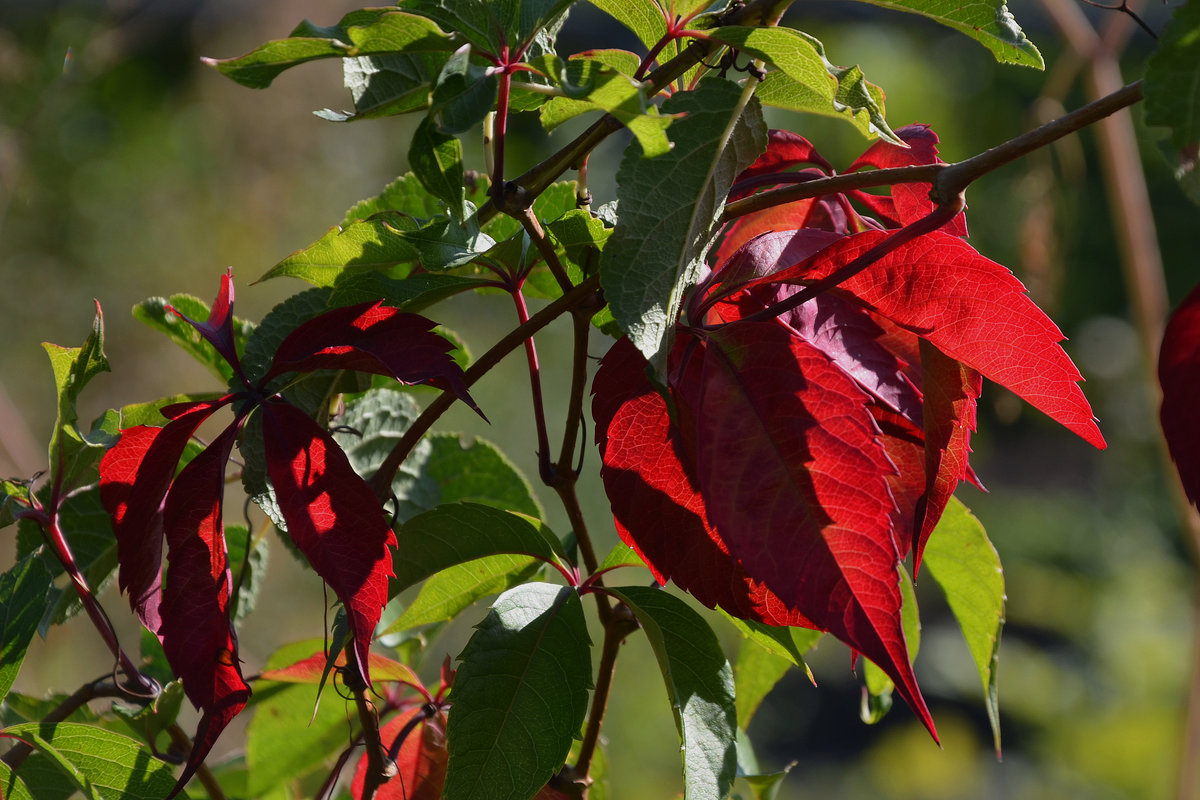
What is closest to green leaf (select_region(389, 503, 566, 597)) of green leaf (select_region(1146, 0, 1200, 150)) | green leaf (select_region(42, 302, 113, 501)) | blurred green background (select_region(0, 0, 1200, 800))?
green leaf (select_region(42, 302, 113, 501))

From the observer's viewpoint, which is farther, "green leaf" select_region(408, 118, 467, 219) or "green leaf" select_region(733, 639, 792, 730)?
"green leaf" select_region(733, 639, 792, 730)

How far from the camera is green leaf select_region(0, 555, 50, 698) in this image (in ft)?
1.05

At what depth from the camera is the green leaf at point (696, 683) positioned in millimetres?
300

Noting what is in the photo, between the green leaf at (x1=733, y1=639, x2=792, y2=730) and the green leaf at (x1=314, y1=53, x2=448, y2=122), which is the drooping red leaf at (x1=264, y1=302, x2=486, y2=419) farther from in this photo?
the green leaf at (x1=733, y1=639, x2=792, y2=730)

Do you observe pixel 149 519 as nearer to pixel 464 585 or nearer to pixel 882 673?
pixel 464 585

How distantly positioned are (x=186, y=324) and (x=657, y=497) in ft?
0.75

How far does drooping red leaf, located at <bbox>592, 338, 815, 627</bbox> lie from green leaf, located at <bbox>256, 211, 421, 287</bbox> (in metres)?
0.08

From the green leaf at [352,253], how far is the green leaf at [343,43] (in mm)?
75

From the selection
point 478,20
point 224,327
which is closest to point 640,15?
point 478,20

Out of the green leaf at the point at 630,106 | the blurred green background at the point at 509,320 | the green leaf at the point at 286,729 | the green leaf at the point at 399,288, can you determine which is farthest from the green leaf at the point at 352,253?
the blurred green background at the point at 509,320

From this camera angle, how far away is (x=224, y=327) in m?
0.32

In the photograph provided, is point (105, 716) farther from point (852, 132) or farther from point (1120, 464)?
point (1120, 464)

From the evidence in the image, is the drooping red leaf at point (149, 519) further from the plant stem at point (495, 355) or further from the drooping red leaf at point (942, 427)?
the drooping red leaf at point (942, 427)

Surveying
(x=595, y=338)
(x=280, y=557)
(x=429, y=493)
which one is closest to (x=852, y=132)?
(x=595, y=338)
